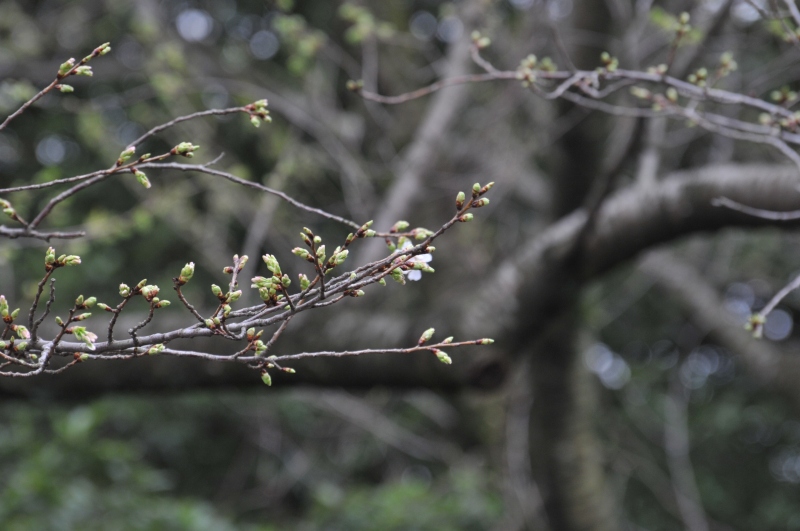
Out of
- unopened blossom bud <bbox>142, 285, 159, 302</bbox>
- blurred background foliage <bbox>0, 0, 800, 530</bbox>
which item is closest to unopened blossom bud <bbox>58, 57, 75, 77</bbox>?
unopened blossom bud <bbox>142, 285, 159, 302</bbox>

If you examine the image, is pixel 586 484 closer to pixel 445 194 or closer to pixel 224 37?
pixel 445 194

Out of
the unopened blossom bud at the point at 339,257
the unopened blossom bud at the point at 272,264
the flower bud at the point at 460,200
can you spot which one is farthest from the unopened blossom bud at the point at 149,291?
the flower bud at the point at 460,200

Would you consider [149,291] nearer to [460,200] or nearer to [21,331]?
[21,331]

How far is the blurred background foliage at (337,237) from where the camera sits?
3887mm

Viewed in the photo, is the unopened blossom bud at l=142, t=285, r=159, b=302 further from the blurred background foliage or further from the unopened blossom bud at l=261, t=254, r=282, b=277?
the blurred background foliage

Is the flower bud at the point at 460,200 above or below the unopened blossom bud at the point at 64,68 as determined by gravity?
below

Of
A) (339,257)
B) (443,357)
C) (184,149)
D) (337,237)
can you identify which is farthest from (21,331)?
(337,237)

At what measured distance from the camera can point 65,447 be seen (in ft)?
13.6

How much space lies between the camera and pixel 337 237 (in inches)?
293

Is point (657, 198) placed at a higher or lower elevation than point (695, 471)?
higher

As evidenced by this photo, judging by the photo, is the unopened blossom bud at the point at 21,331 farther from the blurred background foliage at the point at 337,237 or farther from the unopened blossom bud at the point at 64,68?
the blurred background foliage at the point at 337,237

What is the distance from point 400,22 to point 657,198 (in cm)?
354

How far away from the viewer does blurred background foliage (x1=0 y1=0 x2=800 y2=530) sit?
389 centimetres

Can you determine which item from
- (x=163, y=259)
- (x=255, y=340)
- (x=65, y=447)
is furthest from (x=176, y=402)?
(x=255, y=340)
